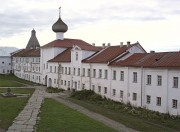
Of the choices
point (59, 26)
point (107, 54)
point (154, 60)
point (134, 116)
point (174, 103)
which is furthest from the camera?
point (59, 26)

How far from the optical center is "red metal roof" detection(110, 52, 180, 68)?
35366 millimetres

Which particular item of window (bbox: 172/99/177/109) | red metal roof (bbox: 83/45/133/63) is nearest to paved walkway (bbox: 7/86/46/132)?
window (bbox: 172/99/177/109)

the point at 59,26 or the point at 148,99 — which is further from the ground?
the point at 59,26

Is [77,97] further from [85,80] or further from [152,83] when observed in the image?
[152,83]

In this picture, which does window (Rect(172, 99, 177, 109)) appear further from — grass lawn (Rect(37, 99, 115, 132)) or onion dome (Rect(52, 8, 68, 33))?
onion dome (Rect(52, 8, 68, 33))

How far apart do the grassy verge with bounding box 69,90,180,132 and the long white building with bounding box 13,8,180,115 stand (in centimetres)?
155

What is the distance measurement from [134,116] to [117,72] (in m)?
11.6

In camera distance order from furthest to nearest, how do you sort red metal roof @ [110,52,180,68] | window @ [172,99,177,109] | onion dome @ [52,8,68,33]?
onion dome @ [52,8,68,33] < red metal roof @ [110,52,180,68] < window @ [172,99,177,109]

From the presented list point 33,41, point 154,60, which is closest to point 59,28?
point 154,60

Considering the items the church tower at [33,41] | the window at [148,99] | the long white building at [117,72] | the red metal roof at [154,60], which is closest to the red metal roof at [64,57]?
the long white building at [117,72]

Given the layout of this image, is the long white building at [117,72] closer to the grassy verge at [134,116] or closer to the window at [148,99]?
the window at [148,99]

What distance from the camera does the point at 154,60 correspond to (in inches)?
1531

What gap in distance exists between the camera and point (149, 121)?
31.0 meters

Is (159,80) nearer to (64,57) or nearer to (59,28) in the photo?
(64,57)
